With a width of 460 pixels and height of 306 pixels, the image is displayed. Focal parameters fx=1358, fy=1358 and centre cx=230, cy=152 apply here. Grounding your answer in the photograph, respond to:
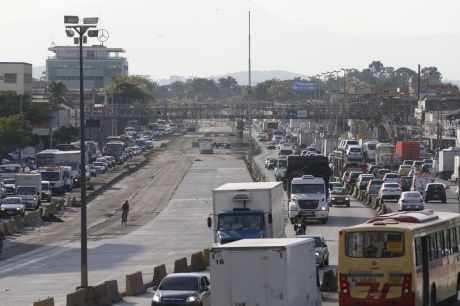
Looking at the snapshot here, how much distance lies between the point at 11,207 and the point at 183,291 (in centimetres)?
4540

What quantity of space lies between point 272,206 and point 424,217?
441 inches

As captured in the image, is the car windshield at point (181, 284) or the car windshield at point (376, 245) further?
the car windshield at point (181, 284)

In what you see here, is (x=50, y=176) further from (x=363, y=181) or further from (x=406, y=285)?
(x=406, y=285)

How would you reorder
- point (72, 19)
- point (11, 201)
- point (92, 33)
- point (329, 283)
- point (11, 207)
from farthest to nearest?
point (11, 201)
point (11, 207)
point (92, 33)
point (72, 19)
point (329, 283)

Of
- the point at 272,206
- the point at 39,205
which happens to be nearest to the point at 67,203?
the point at 39,205

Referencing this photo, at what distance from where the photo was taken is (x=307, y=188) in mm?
66750

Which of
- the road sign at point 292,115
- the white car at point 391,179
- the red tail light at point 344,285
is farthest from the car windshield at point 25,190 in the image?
the road sign at point 292,115

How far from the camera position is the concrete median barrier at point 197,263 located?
1804 inches

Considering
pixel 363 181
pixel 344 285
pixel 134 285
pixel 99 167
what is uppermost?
pixel 344 285

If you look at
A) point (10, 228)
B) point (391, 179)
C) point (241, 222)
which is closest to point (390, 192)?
point (391, 179)

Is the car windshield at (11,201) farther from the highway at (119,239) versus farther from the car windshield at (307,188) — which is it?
the car windshield at (307,188)

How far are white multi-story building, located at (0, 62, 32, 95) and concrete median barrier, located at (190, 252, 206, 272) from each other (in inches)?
4647

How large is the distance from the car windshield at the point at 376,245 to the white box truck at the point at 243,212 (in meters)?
11.3

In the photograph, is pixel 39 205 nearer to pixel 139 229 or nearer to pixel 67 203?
pixel 67 203
